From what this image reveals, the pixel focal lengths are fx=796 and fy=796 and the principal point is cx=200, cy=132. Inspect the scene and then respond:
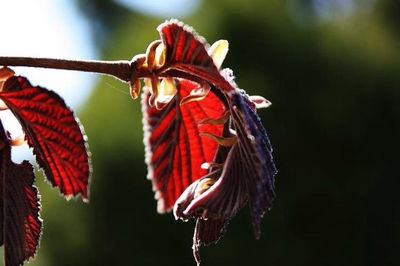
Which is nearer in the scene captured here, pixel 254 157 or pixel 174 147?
pixel 254 157

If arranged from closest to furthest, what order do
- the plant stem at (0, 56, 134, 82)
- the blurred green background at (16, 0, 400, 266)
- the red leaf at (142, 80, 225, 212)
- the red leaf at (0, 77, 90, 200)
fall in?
the plant stem at (0, 56, 134, 82) → the red leaf at (0, 77, 90, 200) → the red leaf at (142, 80, 225, 212) → the blurred green background at (16, 0, 400, 266)

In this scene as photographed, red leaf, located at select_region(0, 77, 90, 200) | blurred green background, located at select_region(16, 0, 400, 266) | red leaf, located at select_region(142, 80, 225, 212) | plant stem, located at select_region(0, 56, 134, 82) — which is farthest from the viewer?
blurred green background, located at select_region(16, 0, 400, 266)

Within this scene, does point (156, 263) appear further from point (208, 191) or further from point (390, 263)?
point (208, 191)

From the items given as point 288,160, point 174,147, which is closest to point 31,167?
point 174,147

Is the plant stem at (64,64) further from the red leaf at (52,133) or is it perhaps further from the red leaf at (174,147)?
the red leaf at (174,147)

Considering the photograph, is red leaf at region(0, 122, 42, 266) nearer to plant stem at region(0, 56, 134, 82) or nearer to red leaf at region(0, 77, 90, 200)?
red leaf at region(0, 77, 90, 200)

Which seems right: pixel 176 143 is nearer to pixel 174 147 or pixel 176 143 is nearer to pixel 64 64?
pixel 174 147

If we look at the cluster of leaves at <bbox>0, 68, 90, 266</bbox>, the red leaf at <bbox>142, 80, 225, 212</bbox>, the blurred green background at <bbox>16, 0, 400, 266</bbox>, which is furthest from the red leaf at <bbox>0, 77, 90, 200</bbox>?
the blurred green background at <bbox>16, 0, 400, 266</bbox>
